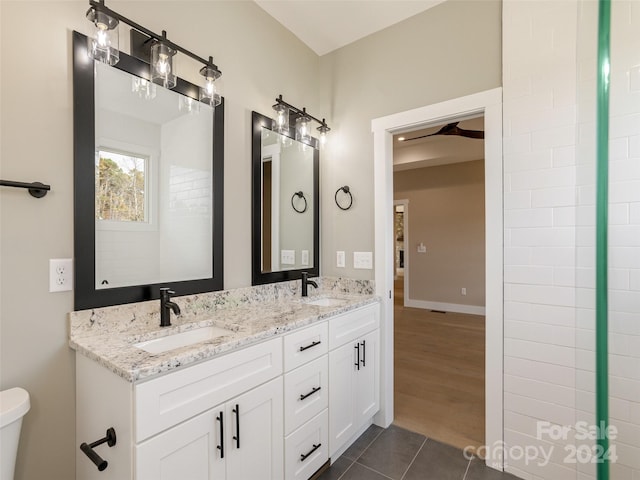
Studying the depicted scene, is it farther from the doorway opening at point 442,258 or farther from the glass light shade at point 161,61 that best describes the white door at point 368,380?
the glass light shade at point 161,61

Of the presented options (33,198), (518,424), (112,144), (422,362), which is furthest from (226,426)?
(422,362)

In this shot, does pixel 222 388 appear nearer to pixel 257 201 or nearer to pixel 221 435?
pixel 221 435

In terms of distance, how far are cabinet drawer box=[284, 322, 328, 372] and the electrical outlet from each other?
94 cm

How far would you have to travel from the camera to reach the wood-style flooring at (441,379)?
2.27m

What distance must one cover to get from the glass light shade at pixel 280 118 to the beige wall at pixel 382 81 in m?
0.50

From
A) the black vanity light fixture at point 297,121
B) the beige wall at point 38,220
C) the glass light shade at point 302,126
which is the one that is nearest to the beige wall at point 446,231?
the black vanity light fixture at point 297,121

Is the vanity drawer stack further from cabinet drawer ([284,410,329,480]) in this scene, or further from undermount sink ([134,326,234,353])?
undermount sink ([134,326,234,353])

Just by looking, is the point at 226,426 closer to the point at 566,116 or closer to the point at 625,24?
the point at 625,24

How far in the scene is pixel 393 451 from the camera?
2.02 m

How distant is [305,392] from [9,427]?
3.66 ft

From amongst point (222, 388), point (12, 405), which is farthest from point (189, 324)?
point (12, 405)

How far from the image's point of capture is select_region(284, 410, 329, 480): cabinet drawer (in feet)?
5.02

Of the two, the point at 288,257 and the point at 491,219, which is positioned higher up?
the point at 491,219

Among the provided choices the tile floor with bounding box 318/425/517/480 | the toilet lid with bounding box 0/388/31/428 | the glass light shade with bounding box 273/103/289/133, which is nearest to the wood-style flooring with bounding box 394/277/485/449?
the tile floor with bounding box 318/425/517/480
